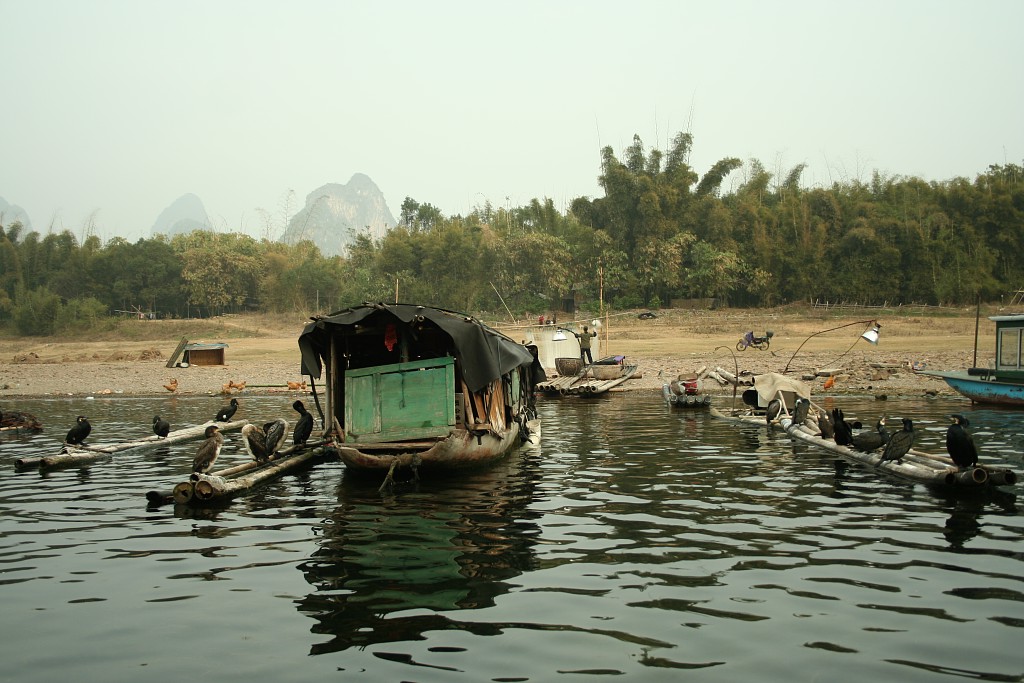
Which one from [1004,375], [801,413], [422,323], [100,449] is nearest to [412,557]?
[422,323]

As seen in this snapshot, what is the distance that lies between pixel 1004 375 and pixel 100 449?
19.8 m

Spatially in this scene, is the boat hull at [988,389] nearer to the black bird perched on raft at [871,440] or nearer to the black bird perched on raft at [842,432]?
the black bird perched on raft at [842,432]

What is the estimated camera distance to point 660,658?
5.25 m

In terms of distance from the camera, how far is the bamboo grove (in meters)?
45.0

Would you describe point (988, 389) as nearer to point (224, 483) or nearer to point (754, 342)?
point (754, 342)

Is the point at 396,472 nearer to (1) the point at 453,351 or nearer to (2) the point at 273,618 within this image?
(1) the point at 453,351

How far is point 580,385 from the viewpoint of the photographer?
25375 mm

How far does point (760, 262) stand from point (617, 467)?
3863 cm

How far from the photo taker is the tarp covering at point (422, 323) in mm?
11164

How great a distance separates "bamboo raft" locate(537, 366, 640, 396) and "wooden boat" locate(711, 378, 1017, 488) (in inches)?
368

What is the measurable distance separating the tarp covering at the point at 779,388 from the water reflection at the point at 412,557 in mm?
8140

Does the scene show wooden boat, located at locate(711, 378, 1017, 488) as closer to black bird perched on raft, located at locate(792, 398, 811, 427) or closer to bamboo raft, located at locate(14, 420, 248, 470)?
black bird perched on raft, located at locate(792, 398, 811, 427)

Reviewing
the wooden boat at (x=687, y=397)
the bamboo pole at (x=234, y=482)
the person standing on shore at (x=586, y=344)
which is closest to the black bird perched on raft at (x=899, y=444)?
the bamboo pole at (x=234, y=482)

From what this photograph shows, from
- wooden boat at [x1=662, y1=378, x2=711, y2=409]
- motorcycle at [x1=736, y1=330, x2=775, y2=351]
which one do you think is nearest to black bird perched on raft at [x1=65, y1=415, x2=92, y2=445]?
wooden boat at [x1=662, y1=378, x2=711, y2=409]
